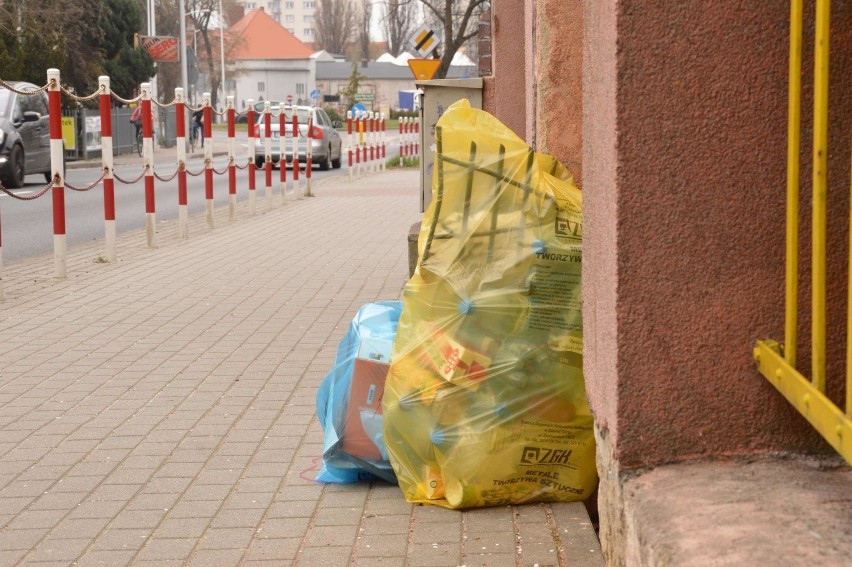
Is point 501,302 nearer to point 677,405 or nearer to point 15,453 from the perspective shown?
point 677,405

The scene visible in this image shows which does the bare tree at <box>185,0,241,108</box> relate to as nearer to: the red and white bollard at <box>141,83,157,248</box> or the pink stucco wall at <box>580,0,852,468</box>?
the red and white bollard at <box>141,83,157,248</box>

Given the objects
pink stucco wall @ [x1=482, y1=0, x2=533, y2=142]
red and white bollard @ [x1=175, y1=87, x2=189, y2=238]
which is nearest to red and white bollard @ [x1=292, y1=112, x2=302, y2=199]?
red and white bollard @ [x1=175, y1=87, x2=189, y2=238]

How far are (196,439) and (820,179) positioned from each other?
334 centimetres

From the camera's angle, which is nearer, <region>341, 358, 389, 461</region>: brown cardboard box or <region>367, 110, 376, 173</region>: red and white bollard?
<region>341, 358, 389, 461</region>: brown cardboard box

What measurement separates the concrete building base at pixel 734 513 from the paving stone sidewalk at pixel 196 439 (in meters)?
0.70

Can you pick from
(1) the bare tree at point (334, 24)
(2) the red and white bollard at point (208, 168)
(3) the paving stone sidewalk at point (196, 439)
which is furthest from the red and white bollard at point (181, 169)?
(1) the bare tree at point (334, 24)

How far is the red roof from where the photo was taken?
142m

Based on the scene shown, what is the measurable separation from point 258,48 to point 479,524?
5649 inches

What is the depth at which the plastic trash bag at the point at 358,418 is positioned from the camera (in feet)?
14.6

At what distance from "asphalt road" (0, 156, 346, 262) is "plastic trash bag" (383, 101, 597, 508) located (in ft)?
30.9

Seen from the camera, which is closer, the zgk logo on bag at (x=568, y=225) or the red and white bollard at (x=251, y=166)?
the zgk logo on bag at (x=568, y=225)

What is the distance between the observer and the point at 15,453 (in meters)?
5.02

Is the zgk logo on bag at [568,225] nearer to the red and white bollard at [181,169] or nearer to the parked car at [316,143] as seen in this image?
the red and white bollard at [181,169]

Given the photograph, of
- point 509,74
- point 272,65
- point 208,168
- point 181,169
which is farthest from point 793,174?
point 272,65
